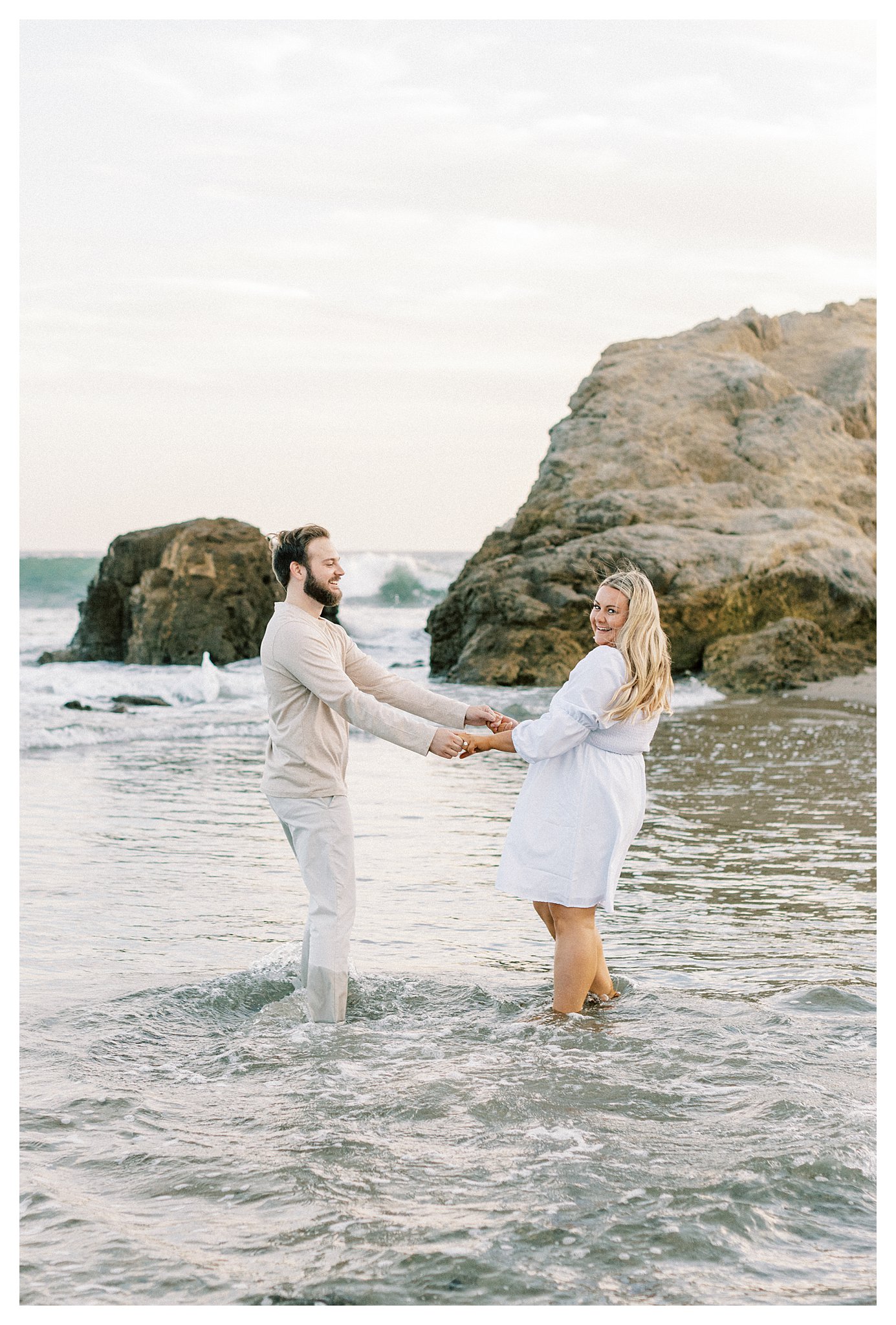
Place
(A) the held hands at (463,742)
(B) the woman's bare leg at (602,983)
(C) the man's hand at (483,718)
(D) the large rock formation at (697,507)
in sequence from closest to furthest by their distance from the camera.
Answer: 1. (B) the woman's bare leg at (602,983)
2. (A) the held hands at (463,742)
3. (C) the man's hand at (483,718)
4. (D) the large rock formation at (697,507)

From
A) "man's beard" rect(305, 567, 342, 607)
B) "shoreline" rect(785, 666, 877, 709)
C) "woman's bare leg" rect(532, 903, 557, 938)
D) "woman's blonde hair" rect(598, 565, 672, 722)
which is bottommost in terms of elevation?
"woman's bare leg" rect(532, 903, 557, 938)

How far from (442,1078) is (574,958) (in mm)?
867

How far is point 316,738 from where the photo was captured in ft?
17.1

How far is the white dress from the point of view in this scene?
5105 mm

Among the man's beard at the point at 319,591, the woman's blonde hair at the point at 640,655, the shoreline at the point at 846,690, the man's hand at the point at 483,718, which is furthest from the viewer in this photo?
the shoreline at the point at 846,690

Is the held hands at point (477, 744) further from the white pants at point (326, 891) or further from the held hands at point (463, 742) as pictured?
the white pants at point (326, 891)

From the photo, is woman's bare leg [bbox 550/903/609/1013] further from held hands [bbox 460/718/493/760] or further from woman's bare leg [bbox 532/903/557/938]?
held hands [bbox 460/718/493/760]

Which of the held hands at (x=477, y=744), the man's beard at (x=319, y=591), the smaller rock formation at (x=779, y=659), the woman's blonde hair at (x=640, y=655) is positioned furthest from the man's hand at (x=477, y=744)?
the smaller rock formation at (x=779, y=659)

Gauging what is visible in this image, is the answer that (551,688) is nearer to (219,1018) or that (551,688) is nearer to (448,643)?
(448,643)

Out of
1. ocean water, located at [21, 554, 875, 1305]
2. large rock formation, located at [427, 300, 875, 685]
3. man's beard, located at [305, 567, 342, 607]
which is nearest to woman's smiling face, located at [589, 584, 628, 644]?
man's beard, located at [305, 567, 342, 607]

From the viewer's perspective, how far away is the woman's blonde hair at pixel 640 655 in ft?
16.7

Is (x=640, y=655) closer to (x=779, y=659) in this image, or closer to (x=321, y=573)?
(x=321, y=573)

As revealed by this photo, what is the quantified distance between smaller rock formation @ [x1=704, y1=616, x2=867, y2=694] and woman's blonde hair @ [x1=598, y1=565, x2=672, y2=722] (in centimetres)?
1382

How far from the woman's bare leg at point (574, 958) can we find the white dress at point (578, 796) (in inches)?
3.0
